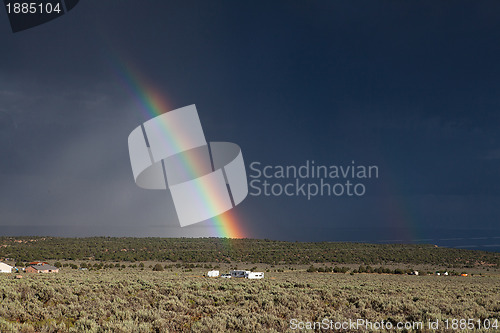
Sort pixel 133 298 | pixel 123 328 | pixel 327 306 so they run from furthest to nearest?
pixel 133 298 → pixel 327 306 → pixel 123 328

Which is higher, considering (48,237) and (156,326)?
(48,237)

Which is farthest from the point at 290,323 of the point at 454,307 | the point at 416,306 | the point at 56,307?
the point at 56,307

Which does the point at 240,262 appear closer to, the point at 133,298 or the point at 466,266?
the point at 466,266

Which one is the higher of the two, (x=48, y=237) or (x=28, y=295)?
(x=48, y=237)

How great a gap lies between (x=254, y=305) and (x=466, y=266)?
71.7 m

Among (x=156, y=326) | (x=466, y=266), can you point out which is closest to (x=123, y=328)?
(x=156, y=326)

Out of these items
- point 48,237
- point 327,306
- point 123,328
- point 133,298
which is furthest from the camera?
point 48,237

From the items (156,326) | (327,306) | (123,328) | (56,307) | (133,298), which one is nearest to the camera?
(123,328)

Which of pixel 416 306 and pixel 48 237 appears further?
pixel 48 237

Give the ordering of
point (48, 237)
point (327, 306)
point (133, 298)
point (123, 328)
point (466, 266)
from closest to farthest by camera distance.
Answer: point (123, 328), point (327, 306), point (133, 298), point (466, 266), point (48, 237)

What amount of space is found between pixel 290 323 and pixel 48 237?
145 m

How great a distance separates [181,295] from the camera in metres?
19.7

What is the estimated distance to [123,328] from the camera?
39.7 ft

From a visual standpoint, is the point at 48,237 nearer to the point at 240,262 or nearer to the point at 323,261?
the point at 240,262
